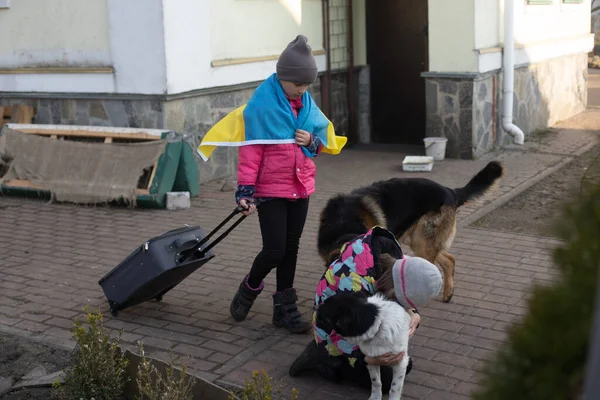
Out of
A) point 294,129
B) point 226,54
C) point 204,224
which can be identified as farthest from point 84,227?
point 294,129

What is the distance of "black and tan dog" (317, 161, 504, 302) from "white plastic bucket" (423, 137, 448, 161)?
5.09 meters

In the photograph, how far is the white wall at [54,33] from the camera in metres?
9.34

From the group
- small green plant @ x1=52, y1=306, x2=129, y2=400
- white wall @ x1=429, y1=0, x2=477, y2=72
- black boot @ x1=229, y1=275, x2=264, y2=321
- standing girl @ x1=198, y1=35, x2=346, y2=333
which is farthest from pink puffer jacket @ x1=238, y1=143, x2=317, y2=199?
white wall @ x1=429, y1=0, x2=477, y2=72

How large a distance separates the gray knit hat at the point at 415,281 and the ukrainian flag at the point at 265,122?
53.1 inches

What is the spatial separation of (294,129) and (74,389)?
76.7 inches

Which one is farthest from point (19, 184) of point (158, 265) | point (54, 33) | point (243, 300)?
point (243, 300)

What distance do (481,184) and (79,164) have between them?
481 centimetres

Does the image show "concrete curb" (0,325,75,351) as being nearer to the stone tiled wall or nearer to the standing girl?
the standing girl

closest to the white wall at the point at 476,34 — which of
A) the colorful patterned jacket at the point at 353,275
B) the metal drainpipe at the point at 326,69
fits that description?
the metal drainpipe at the point at 326,69

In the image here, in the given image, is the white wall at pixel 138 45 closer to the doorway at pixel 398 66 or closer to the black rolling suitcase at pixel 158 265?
the black rolling suitcase at pixel 158 265

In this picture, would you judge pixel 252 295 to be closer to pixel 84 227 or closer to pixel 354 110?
pixel 84 227

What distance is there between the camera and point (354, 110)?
1259 cm

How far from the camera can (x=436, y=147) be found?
35.3ft

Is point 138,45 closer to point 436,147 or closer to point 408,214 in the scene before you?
point 436,147
